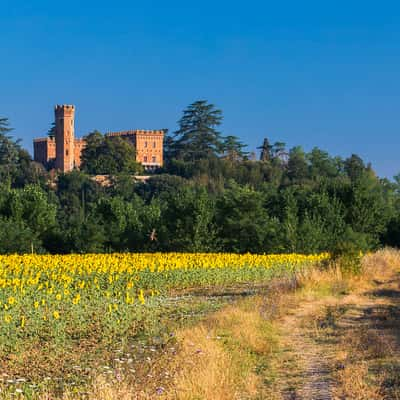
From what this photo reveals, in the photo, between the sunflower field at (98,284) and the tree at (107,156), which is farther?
the tree at (107,156)

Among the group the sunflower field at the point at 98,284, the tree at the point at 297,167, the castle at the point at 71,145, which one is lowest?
the sunflower field at the point at 98,284

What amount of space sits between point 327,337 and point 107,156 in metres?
92.4

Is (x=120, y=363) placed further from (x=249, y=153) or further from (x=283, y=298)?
(x=249, y=153)

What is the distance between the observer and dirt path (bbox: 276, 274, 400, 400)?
293 inches

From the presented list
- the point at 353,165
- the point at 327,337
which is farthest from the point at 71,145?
the point at 327,337

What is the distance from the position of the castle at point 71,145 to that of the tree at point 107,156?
6197 mm

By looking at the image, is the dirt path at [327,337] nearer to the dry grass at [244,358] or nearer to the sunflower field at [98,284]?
the dry grass at [244,358]

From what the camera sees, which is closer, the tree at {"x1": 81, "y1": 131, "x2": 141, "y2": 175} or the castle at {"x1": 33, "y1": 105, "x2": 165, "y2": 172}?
the tree at {"x1": 81, "y1": 131, "x2": 141, "y2": 175}

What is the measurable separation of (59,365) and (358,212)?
32580 millimetres

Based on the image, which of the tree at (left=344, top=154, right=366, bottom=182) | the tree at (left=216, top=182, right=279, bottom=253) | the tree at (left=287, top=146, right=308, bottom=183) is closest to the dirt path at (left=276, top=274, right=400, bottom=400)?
the tree at (left=216, top=182, right=279, bottom=253)

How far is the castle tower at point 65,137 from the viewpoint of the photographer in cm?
11000

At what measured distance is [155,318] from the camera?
37.3 ft

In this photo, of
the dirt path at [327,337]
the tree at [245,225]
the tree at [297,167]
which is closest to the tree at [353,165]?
the tree at [297,167]

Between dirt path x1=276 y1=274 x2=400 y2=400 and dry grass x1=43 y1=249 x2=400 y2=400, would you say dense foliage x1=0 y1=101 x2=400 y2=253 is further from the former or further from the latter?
dry grass x1=43 y1=249 x2=400 y2=400
